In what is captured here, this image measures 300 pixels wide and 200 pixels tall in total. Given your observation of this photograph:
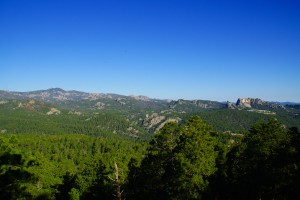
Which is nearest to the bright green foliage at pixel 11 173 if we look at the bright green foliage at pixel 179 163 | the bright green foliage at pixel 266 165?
the bright green foliage at pixel 179 163

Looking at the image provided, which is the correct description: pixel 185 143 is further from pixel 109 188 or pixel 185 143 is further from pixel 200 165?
pixel 109 188

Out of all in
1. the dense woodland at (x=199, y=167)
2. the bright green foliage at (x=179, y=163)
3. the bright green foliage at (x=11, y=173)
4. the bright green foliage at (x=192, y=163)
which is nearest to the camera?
the bright green foliage at (x=11, y=173)

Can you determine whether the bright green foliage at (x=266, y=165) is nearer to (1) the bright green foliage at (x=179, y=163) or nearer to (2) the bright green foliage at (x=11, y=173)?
(1) the bright green foliage at (x=179, y=163)

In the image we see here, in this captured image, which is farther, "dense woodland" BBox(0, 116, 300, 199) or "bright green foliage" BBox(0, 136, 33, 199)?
"dense woodland" BBox(0, 116, 300, 199)

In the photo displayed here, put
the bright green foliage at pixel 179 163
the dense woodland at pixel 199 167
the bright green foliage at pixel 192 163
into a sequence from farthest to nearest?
1. the bright green foliage at pixel 179 163
2. the bright green foliage at pixel 192 163
3. the dense woodland at pixel 199 167

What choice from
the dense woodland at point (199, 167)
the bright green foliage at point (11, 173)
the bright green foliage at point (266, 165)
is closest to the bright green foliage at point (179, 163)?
Result: the dense woodland at point (199, 167)

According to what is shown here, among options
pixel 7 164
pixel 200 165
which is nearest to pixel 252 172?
pixel 200 165

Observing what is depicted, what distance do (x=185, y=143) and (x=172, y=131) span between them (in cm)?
441

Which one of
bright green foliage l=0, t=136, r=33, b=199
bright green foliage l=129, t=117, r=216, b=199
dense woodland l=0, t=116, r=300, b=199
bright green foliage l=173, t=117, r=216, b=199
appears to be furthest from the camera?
bright green foliage l=129, t=117, r=216, b=199

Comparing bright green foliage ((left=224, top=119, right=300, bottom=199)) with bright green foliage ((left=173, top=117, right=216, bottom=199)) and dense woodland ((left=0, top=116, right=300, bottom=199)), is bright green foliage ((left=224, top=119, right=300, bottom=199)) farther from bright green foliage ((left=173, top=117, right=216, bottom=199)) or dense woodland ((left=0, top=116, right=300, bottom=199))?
bright green foliage ((left=173, top=117, right=216, bottom=199))

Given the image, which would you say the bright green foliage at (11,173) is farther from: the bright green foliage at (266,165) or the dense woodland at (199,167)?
the bright green foliage at (266,165)

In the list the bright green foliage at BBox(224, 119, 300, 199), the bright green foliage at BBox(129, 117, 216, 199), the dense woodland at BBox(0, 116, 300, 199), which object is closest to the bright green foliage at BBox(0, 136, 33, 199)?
the dense woodland at BBox(0, 116, 300, 199)

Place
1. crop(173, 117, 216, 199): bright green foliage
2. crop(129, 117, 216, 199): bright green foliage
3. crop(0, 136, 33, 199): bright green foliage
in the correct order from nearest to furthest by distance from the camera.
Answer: crop(0, 136, 33, 199): bright green foliage < crop(173, 117, 216, 199): bright green foliage < crop(129, 117, 216, 199): bright green foliage

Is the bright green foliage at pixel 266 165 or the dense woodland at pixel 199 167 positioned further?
the bright green foliage at pixel 266 165
